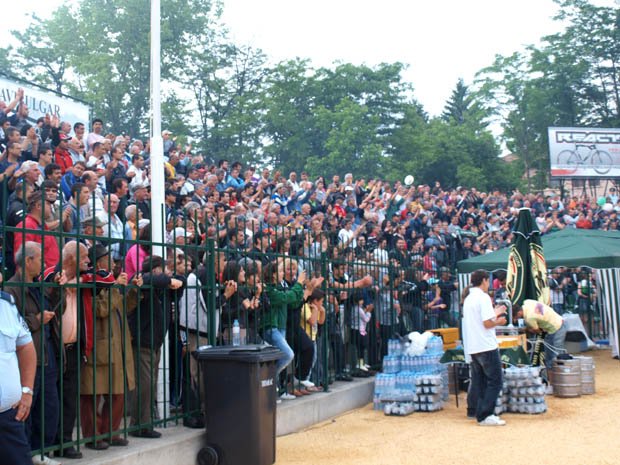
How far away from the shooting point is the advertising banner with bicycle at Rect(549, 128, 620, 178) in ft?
136

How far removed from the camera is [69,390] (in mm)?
6348

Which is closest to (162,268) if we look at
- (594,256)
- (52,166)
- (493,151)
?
(52,166)

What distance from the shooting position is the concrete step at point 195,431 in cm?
644

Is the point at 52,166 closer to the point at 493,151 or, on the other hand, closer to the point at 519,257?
the point at 519,257

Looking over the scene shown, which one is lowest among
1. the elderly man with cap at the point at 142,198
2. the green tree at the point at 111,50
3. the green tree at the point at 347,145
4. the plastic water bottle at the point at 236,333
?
the plastic water bottle at the point at 236,333

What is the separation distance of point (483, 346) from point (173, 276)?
4.31 metres

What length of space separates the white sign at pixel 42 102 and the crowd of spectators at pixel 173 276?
3.41 meters

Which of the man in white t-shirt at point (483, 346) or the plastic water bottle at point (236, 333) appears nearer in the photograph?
the plastic water bottle at point (236, 333)

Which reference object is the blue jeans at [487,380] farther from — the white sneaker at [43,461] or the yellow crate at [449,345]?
the white sneaker at [43,461]

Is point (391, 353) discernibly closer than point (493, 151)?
Yes

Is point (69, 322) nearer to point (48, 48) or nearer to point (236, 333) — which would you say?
point (236, 333)

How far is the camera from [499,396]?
34.6 feet

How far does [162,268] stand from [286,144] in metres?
46.3

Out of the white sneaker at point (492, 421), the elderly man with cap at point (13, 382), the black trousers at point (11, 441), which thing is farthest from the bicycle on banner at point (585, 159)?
the black trousers at point (11, 441)
